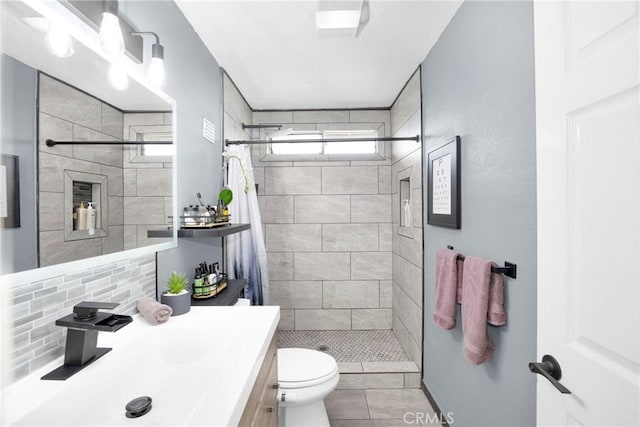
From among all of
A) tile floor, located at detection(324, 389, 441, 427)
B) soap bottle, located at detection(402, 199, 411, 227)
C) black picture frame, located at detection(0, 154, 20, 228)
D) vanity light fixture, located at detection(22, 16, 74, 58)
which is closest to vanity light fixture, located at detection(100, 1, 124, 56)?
vanity light fixture, located at detection(22, 16, 74, 58)

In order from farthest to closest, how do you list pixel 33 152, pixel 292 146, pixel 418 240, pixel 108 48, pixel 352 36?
1. pixel 292 146
2. pixel 418 240
3. pixel 352 36
4. pixel 108 48
5. pixel 33 152

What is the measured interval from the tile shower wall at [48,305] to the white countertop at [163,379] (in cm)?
5

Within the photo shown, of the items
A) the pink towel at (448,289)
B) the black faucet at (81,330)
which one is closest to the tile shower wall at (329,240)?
the pink towel at (448,289)

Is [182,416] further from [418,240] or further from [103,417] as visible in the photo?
[418,240]

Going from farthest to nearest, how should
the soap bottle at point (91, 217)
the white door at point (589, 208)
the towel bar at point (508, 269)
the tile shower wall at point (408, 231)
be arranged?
the tile shower wall at point (408, 231) < the towel bar at point (508, 269) < the soap bottle at point (91, 217) < the white door at point (589, 208)

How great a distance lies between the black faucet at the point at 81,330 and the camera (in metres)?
0.78

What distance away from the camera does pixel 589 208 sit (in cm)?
70

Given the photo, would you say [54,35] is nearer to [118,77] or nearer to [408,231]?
[118,77]

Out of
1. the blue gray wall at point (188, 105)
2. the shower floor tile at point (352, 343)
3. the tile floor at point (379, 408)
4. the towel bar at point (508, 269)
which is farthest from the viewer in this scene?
the shower floor tile at point (352, 343)

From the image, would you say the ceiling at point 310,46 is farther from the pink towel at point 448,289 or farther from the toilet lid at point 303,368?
the toilet lid at point 303,368

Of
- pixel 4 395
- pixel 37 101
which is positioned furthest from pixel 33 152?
pixel 4 395

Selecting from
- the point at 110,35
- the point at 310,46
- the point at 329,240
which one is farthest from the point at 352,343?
the point at 110,35

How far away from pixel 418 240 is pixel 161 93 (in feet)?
6.47

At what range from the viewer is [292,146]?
10.6ft
